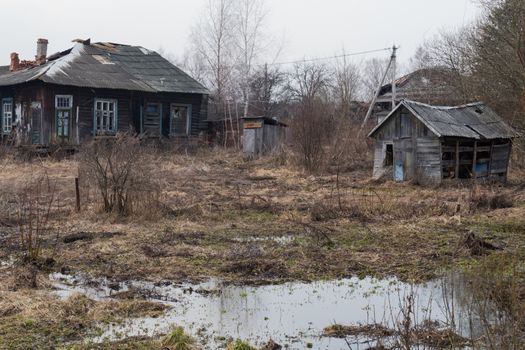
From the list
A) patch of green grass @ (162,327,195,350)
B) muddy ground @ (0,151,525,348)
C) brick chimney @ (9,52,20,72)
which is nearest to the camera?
patch of green grass @ (162,327,195,350)

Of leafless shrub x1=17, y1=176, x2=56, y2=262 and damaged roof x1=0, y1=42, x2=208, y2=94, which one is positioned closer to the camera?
leafless shrub x1=17, y1=176, x2=56, y2=262

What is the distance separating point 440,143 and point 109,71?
683 inches

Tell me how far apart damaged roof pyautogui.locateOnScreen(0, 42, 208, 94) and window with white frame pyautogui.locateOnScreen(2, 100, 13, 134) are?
1117mm

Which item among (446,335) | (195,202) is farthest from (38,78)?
(446,335)

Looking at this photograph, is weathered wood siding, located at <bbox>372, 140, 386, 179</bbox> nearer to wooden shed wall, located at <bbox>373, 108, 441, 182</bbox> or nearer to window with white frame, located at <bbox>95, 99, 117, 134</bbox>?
wooden shed wall, located at <bbox>373, 108, 441, 182</bbox>

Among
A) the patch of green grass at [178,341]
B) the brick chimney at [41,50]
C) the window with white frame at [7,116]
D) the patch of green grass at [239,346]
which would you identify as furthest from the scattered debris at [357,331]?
the brick chimney at [41,50]

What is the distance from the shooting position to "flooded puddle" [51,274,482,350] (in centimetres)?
582

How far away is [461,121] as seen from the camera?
19.6 meters

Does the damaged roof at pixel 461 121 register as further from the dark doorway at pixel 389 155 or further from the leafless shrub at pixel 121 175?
the leafless shrub at pixel 121 175

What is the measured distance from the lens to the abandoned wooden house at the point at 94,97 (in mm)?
27016

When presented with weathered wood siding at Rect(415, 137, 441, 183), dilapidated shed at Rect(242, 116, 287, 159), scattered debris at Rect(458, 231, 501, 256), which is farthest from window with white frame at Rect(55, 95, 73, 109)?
scattered debris at Rect(458, 231, 501, 256)

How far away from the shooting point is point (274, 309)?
22.2 feet

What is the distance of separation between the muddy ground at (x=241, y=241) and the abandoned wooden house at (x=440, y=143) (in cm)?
183

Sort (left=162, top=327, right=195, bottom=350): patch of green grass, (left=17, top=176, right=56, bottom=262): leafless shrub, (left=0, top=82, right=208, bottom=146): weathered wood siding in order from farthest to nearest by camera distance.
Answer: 1. (left=0, top=82, right=208, bottom=146): weathered wood siding
2. (left=17, top=176, right=56, bottom=262): leafless shrub
3. (left=162, top=327, right=195, bottom=350): patch of green grass
